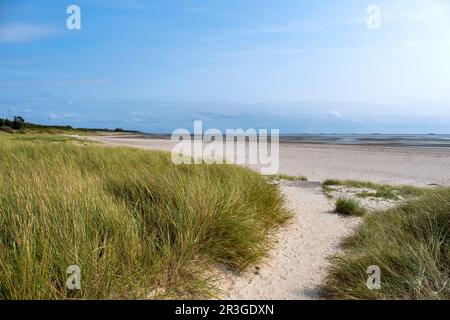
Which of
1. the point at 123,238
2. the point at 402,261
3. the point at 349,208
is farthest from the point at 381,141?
the point at 123,238

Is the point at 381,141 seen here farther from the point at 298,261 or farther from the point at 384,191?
the point at 298,261

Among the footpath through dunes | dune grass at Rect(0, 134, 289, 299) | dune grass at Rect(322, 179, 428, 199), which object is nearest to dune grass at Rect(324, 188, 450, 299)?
the footpath through dunes

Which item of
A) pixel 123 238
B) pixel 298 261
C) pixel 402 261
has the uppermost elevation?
pixel 123 238

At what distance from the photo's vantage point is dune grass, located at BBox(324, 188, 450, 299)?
3.30 m

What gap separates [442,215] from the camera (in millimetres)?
4871

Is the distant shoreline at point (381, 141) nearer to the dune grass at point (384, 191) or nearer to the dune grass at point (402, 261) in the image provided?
the dune grass at point (384, 191)

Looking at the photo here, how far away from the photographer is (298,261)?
4812 mm

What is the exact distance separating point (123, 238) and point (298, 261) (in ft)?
8.07

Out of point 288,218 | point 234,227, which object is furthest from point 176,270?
point 288,218

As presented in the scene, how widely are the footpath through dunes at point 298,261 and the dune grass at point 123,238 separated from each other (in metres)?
0.24

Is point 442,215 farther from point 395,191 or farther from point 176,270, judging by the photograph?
point 395,191

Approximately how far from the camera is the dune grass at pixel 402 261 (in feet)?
10.8

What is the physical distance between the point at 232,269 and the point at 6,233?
2388 millimetres

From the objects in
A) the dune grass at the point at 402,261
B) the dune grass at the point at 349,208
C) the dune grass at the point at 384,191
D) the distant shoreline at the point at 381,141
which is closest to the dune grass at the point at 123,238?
the dune grass at the point at 402,261
